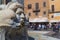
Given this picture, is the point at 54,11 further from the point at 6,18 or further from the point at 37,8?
the point at 6,18

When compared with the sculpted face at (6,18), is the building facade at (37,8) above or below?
above

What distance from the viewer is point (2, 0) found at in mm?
2896

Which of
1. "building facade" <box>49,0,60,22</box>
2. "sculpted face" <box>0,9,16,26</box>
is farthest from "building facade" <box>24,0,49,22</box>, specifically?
"sculpted face" <box>0,9,16,26</box>

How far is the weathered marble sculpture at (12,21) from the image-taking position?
2.20 metres

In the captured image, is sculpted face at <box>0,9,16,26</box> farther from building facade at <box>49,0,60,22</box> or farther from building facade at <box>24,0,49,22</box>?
building facade at <box>24,0,49,22</box>

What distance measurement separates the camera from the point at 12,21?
2223 mm

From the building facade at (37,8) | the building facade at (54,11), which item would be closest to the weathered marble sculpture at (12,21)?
the building facade at (54,11)

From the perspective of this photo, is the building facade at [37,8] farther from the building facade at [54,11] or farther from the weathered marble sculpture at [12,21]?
the weathered marble sculpture at [12,21]

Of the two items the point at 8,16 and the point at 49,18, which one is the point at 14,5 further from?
the point at 49,18

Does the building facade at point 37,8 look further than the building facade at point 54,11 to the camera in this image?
Yes

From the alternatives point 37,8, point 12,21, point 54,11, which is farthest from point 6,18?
point 37,8

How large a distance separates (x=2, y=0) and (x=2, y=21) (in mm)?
727

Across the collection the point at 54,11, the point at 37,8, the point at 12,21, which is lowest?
the point at 12,21

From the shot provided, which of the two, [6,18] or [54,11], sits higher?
[54,11]
